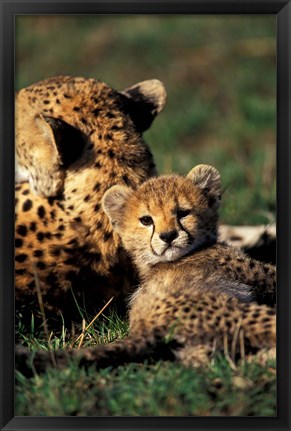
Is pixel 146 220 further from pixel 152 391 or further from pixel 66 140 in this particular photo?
pixel 152 391

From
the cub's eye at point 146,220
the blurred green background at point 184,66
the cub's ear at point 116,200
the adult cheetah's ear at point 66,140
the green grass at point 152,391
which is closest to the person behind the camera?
the green grass at point 152,391

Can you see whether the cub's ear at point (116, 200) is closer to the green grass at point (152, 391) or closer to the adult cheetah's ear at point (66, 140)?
the adult cheetah's ear at point (66, 140)

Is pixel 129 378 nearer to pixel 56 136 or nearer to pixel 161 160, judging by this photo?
pixel 56 136

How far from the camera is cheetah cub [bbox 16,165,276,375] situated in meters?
3.39

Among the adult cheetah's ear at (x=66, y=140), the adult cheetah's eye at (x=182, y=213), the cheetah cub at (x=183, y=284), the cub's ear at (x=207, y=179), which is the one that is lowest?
the cheetah cub at (x=183, y=284)

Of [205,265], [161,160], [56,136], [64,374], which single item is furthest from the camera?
[161,160]

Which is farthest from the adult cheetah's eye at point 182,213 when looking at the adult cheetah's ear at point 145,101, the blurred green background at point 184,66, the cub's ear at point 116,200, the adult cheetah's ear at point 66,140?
the blurred green background at point 184,66

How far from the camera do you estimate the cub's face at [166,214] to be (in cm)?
375

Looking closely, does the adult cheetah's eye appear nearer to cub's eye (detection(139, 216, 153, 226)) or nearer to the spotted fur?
cub's eye (detection(139, 216, 153, 226))

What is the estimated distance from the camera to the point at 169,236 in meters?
3.70

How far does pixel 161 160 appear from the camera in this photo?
685 centimetres

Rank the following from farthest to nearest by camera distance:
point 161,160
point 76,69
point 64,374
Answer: point 76,69, point 161,160, point 64,374

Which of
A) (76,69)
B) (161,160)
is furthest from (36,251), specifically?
(76,69)
